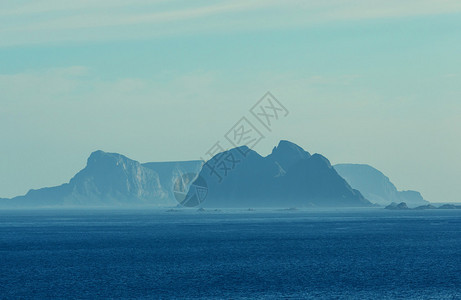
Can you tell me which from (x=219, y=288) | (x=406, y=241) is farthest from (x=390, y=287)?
(x=406, y=241)

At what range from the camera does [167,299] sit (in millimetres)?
78125

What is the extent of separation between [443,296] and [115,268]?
53241 millimetres

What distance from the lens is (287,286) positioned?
288ft

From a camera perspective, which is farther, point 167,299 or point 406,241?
point 406,241

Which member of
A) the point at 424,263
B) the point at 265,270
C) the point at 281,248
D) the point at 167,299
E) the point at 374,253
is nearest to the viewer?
the point at 167,299

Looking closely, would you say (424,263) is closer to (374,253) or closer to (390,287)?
(374,253)

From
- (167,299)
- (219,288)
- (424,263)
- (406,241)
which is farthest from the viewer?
(406,241)

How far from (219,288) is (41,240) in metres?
101

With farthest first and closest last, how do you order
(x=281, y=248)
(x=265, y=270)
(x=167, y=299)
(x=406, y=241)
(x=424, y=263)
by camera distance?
(x=406, y=241), (x=281, y=248), (x=424, y=263), (x=265, y=270), (x=167, y=299)

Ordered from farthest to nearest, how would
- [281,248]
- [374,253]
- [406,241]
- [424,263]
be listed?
[406,241] → [281,248] → [374,253] → [424,263]

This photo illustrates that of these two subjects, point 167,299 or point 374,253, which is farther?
point 374,253

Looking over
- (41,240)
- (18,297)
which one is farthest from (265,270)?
(41,240)

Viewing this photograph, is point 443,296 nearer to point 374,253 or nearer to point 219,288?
point 219,288

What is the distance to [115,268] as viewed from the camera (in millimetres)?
108812
